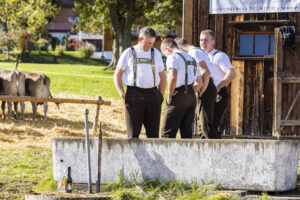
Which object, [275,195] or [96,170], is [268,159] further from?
[96,170]

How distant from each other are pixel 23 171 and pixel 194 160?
2.66m

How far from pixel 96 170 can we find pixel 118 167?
0.82 ft

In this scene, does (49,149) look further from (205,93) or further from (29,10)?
(29,10)

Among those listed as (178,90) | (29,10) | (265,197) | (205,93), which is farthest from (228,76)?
(29,10)

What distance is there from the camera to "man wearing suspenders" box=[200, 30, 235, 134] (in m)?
8.13

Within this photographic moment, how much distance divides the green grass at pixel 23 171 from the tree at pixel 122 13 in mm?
21316

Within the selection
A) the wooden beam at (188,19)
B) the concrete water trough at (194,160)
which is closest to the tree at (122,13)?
the wooden beam at (188,19)

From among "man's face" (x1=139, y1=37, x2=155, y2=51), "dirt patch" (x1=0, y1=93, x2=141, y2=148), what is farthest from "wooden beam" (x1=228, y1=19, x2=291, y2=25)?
"man's face" (x1=139, y1=37, x2=155, y2=51)

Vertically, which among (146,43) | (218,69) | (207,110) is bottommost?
(207,110)

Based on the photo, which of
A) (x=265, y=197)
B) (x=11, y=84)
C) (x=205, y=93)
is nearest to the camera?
(x=265, y=197)

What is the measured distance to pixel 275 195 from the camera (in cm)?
664

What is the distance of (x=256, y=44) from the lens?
12.3 meters

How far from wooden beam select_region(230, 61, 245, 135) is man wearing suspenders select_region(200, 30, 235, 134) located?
372 centimetres

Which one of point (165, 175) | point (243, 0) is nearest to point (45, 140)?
point (243, 0)
